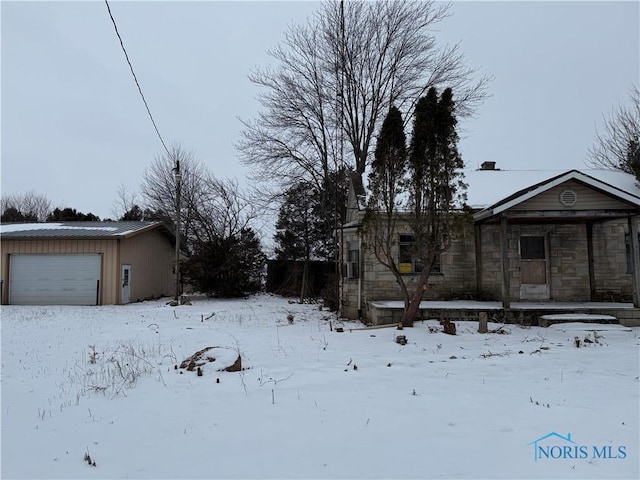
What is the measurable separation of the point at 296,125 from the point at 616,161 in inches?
690

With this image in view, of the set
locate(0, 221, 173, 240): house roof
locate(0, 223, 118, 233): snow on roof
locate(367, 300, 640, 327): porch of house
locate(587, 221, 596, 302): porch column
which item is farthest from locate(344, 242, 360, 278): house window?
locate(0, 223, 118, 233): snow on roof

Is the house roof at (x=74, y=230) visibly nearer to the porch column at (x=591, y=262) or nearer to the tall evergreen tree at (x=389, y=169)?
the tall evergreen tree at (x=389, y=169)

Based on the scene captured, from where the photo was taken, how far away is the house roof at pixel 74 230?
1708 cm

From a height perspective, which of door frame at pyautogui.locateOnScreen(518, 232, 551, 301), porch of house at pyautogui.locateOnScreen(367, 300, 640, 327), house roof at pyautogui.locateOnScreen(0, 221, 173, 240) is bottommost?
porch of house at pyautogui.locateOnScreen(367, 300, 640, 327)

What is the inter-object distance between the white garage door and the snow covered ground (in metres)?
9.93

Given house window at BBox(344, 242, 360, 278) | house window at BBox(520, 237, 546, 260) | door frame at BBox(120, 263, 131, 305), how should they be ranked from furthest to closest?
door frame at BBox(120, 263, 131, 305)
house window at BBox(344, 242, 360, 278)
house window at BBox(520, 237, 546, 260)

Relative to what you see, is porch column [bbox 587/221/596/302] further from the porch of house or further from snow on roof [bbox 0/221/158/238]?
snow on roof [bbox 0/221/158/238]

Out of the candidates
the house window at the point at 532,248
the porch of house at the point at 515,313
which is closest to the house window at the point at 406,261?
the porch of house at the point at 515,313

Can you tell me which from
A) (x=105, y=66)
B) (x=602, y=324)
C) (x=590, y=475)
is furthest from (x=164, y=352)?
(x=602, y=324)

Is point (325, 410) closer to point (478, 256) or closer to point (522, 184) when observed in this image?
point (478, 256)

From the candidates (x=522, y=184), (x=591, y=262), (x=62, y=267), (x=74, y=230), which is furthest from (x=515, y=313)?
(x=74, y=230)

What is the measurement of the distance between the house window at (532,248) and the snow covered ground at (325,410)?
4.30 meters

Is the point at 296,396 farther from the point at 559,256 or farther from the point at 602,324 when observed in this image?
the point at 559,256

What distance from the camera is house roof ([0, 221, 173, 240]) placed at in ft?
56.0
